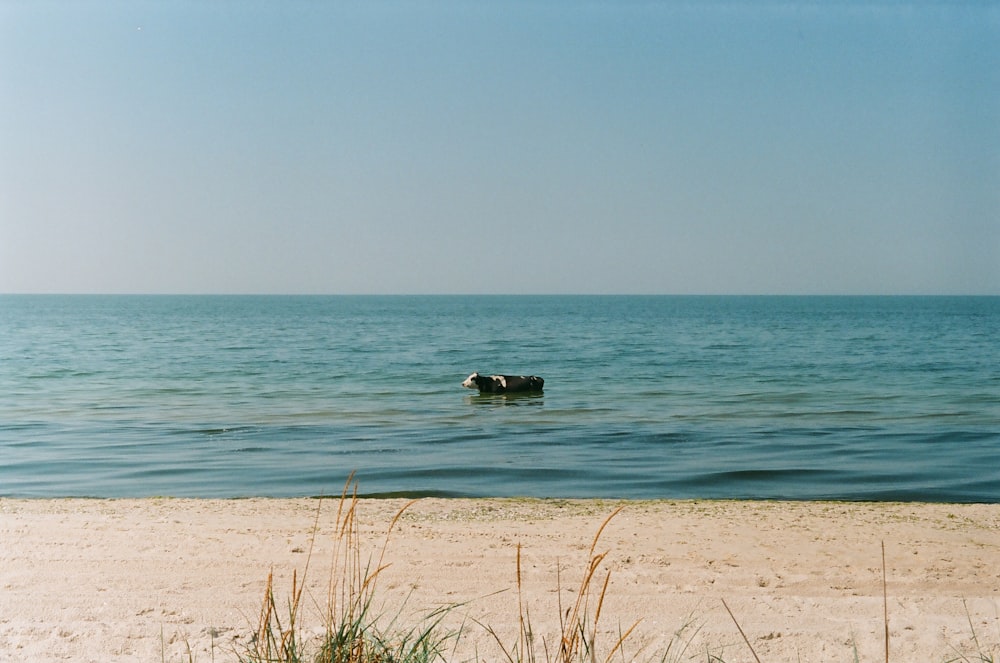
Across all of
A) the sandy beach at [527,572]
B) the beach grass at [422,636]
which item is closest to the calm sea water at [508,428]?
the sandy beach at [527,572]

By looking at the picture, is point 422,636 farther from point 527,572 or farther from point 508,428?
point 508,428

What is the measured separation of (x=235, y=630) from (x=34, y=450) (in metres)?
11.2

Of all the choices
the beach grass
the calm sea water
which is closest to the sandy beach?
the beach grass

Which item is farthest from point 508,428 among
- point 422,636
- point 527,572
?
point 422,636

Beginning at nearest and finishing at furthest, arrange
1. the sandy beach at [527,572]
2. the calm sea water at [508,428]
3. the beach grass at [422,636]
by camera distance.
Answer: the beach grass at [422,636] → the sandy beach at [527,572] → the calm sea water at [508,428]

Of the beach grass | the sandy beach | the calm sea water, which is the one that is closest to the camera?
the beach grass

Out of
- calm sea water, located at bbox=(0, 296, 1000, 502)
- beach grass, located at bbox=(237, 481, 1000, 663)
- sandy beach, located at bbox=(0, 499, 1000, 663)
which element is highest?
beach grass, located at bbox=(237, 481, 1000, 663)

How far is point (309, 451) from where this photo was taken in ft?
48.8

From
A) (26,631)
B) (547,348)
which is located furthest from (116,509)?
(547,348)

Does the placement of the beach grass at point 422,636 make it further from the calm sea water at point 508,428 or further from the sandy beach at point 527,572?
the calm sea water at point 508,428

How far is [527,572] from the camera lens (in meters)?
7.08

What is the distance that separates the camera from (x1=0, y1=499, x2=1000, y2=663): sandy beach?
543 cm

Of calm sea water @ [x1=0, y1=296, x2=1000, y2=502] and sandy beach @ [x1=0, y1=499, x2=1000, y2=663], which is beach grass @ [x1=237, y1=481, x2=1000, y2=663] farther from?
calm sea water @ [x1=0, y1=296, x2=1000, y2=502]

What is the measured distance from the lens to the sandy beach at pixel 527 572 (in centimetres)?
543
